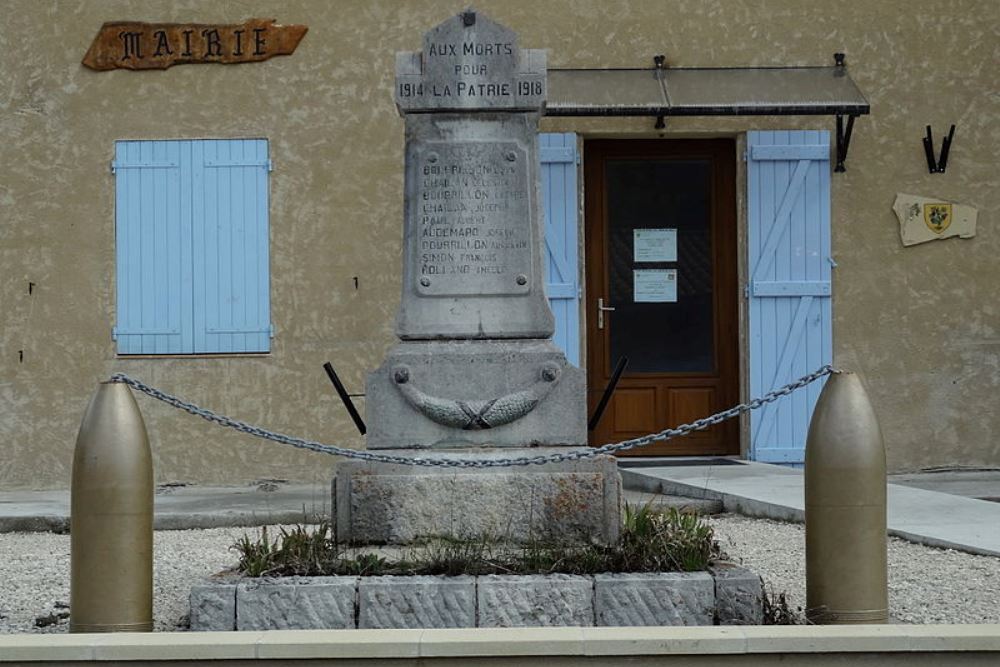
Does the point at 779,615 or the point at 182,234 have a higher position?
the point at 182,234

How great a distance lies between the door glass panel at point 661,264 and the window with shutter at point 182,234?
248cm

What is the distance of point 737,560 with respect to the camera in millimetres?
6730

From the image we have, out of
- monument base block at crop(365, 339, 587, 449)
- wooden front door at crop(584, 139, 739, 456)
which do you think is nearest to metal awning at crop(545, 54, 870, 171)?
wooden front door at crop(584, 139, 739, 456)

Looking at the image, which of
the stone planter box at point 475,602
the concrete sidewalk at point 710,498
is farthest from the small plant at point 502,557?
the concrete sidewalk at point 710,498

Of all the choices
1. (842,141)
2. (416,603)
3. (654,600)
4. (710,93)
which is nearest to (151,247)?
(710,93)

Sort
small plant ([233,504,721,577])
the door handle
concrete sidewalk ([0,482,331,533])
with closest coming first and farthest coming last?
small plant ([233,504,721,577]) < concrete sidewalk ([0,482,331,533]) < the door handle

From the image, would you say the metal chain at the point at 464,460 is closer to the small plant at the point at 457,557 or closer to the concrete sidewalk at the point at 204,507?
the small plant at the point at 457,557

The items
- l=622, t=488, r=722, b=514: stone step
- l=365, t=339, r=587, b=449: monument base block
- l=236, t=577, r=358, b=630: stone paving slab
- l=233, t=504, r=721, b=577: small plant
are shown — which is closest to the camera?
l=236, t=577, r=358, b=630: stone paving slab

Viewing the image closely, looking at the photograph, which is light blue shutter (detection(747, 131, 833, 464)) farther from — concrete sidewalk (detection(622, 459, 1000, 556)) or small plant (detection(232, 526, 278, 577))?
small plant (detection(232, 526, 278, 577))

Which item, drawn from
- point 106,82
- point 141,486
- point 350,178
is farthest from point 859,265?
point 141,486

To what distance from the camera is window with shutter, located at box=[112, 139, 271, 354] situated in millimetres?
10445

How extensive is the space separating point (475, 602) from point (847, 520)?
4.01 feet

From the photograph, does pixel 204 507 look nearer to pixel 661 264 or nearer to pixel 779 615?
pixel 661 264

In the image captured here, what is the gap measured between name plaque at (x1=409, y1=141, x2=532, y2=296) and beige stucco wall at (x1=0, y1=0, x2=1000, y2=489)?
14.8 ft
